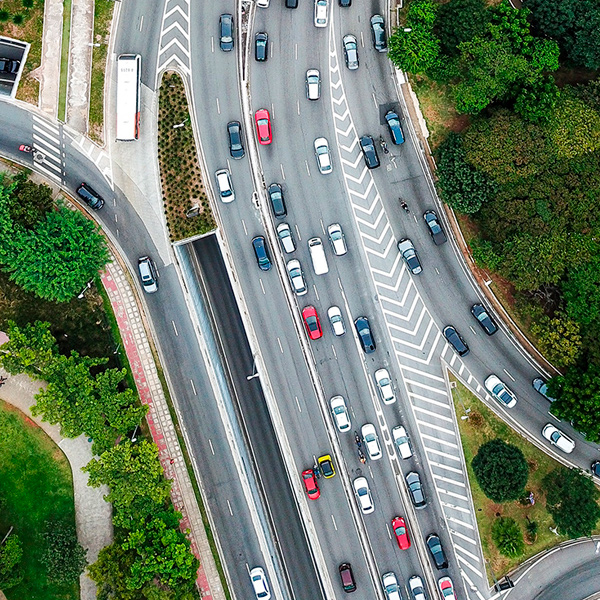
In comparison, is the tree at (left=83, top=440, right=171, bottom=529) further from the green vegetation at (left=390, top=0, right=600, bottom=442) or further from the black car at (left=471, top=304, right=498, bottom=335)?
the green vegetation at (left=390, top=0, right=600, bottom=442)

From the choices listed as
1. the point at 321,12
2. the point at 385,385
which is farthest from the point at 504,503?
the point at 321,12

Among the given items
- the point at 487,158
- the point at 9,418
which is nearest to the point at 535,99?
the point at 487,158

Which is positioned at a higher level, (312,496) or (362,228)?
(362,228)

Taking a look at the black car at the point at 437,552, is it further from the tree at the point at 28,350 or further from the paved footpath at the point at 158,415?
the tree at the point at 28,350

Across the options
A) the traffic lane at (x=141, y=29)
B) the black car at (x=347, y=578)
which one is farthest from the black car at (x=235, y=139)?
the black car at (x=347, y=578)

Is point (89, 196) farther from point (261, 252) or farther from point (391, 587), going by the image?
point (391, 587)

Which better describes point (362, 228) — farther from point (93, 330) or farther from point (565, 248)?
point (93, 330)
